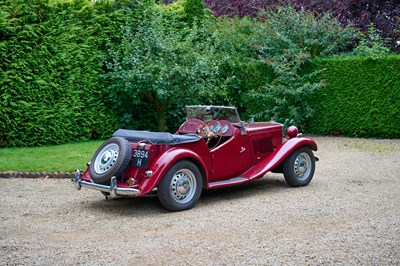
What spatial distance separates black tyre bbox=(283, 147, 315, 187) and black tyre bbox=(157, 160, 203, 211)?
1.64m

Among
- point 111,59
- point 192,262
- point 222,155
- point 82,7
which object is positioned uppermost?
point 82,7

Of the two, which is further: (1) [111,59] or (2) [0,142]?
(1) [111,59]

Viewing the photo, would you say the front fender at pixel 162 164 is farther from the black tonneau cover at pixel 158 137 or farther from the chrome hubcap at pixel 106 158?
the chrome hubcap at pixel 106 158

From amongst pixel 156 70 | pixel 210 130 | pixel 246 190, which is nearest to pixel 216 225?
pixel 210 130

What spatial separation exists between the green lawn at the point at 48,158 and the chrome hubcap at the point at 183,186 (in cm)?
314

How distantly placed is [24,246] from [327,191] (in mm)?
4286

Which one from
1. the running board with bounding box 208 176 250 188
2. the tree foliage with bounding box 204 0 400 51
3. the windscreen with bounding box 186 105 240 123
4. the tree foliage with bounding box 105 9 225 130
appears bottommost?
the running board with bounding box 208 176 250 188

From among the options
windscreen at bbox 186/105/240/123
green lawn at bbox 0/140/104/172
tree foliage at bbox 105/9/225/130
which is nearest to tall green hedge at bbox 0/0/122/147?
tree foliage at bbox 105/9/225/130

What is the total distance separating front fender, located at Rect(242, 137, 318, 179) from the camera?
8.15m

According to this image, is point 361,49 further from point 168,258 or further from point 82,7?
point 168,258

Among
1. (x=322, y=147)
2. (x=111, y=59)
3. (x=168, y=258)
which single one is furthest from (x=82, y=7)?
(x=168, y=258)

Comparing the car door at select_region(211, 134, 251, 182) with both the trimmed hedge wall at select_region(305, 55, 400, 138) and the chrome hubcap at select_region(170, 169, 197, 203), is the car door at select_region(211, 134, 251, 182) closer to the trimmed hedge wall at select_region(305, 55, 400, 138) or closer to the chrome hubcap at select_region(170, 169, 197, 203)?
the chrome hubcap at select_region(170, 169, 197, 203)

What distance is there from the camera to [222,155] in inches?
309

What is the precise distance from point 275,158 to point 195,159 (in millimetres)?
1506
